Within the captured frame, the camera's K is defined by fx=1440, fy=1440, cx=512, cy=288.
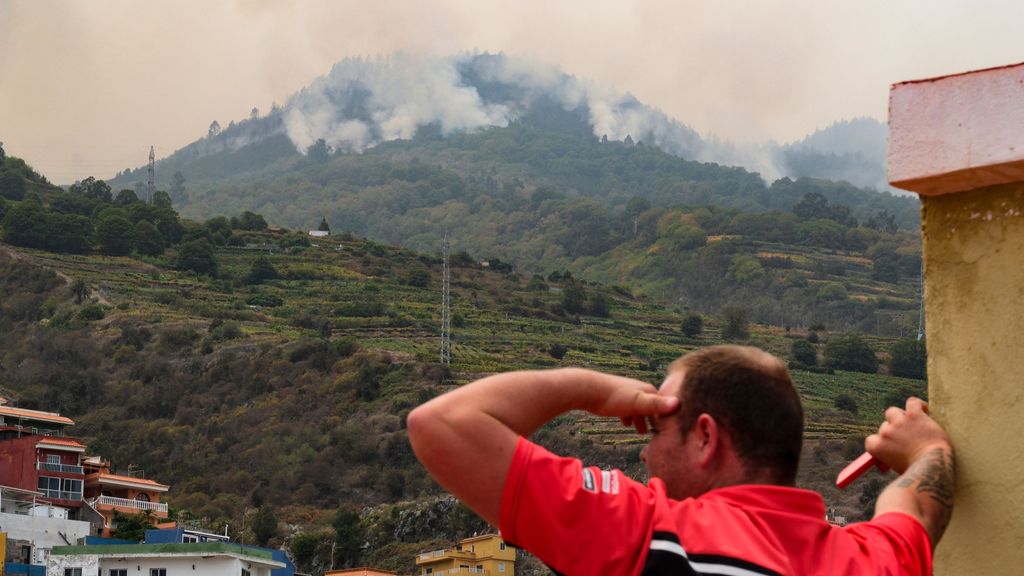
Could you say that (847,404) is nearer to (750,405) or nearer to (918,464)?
(918,464)

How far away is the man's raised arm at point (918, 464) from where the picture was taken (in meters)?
2.04

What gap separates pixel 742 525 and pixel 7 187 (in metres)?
84.8

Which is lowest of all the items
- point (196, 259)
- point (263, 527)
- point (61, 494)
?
point (263, 527)

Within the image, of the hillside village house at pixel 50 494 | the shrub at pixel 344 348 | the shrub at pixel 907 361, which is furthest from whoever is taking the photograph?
the shrub at pixel 907 361

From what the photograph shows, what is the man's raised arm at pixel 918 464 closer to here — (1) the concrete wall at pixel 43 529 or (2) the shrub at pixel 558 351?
(1) the concrete wall at pixel 43 529

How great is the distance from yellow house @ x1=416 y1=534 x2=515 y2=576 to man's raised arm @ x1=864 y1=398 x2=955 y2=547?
36.0 meters

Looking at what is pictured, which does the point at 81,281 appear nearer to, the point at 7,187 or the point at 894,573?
the point at 7,187

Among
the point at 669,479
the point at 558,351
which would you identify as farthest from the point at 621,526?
the point at 558,351

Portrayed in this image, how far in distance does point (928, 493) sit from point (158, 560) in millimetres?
29078

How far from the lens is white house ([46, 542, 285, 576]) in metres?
29.3

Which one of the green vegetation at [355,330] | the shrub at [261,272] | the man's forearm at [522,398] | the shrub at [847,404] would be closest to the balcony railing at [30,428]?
the green vegetation at [355,330]

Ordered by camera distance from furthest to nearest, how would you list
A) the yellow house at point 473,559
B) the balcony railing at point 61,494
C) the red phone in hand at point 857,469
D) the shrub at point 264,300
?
the shrub at point 264,300, the yellow house at point 473,559, the balcony railing at point 61,494, the red phone in hand at point 857,469

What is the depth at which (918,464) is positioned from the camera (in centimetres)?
209

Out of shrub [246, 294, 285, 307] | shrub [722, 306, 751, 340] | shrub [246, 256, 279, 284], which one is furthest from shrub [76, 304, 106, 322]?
shrub [722, 306, 751, 340]
